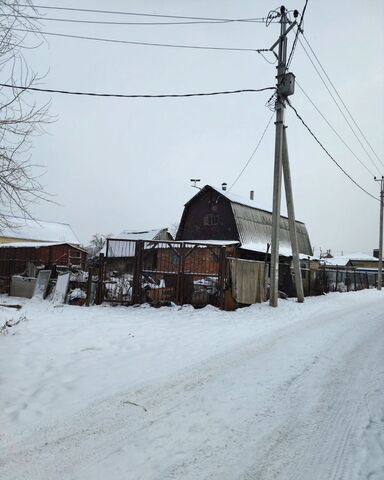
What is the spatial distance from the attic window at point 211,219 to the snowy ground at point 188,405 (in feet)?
76.9

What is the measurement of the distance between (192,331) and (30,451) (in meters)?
6.42

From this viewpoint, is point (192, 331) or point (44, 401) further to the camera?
point (192, 331)

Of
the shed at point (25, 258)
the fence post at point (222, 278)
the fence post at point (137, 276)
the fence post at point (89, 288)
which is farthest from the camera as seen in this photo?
the shed at point (25, 258)

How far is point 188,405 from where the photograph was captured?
16.5 ft

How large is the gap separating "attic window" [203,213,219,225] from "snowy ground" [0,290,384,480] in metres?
23.4

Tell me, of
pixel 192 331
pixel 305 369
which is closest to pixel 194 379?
pixel 305 369

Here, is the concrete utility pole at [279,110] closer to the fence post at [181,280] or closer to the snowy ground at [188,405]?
the fence post at [181,280]

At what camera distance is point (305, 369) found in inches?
263

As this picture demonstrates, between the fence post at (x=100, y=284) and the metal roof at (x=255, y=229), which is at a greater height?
the metal roof at (x=255, y=229)

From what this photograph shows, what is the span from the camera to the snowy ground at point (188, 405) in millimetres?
3652

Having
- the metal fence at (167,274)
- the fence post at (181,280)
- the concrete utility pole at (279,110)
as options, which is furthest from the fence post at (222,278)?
the concrete utility pole at (279,110)

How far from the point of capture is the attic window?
33125 mm

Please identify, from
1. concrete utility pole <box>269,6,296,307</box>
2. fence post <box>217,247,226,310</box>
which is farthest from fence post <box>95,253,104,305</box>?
concrete utility pole <box>269,6,296,307</box>

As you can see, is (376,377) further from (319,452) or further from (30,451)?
(30,451)
